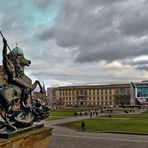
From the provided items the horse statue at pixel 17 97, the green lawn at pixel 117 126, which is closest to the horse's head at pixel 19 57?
the horse statue at pixel 17 97

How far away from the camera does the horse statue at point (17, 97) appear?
9.80m

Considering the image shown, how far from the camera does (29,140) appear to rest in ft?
31.7

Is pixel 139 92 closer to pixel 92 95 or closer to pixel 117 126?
pixel 92 95

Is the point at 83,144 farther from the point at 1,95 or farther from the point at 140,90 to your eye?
the point at 140,90

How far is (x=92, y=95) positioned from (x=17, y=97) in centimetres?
17762

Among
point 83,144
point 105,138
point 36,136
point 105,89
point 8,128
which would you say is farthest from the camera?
point 105,89

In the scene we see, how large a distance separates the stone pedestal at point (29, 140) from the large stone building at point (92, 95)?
166842 millimetres

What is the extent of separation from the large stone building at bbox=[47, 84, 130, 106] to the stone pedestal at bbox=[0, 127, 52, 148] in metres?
167

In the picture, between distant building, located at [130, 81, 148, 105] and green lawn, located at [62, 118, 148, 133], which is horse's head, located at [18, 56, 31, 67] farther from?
distant building, located at [130, 81, 148, 105]

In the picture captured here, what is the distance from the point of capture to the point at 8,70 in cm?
1014

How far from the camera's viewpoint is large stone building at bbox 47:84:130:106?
18100 centimetres

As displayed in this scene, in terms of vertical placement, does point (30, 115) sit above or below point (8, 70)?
below

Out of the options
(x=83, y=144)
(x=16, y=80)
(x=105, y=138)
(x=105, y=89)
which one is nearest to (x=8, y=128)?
(x=16, y=80)

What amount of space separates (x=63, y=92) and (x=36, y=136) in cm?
18400
